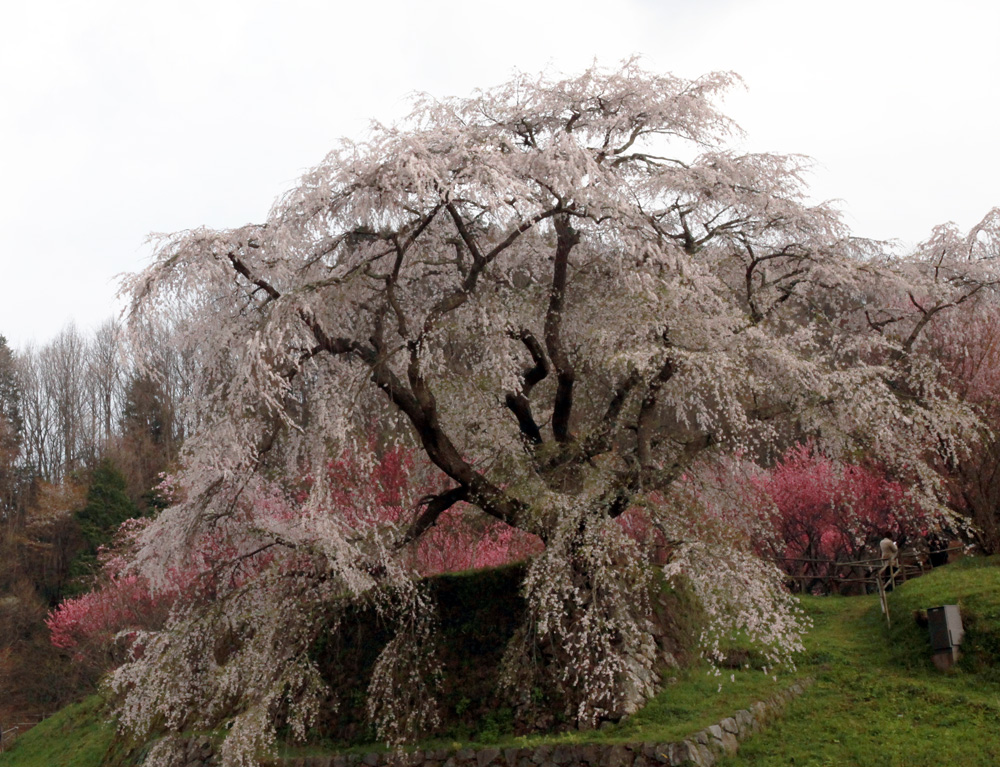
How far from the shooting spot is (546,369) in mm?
10797

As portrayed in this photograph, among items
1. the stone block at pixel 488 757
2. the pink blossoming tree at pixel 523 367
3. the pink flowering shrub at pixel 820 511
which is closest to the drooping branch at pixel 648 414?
the pink blossoming tree at pixel 523 367

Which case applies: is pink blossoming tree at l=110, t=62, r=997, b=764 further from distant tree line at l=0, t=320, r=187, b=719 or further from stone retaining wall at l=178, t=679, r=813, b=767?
distant tree line at l=0, t=320, r=187, b=719

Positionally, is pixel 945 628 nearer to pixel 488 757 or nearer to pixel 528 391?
pixel 488 757

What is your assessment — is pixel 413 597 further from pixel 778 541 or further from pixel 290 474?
pixel 778 541

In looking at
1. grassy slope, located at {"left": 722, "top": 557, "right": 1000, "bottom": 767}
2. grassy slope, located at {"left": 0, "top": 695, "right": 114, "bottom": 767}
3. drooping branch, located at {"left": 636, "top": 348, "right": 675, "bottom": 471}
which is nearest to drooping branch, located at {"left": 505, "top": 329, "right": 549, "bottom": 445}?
drooping branch, located at {"left": 636, "top": 348, "right": 675, "bottom": 471}

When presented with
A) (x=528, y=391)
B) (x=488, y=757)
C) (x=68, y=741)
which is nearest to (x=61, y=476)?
(x=68, y=741)

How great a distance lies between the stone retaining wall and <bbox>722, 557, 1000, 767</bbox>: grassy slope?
143 mm

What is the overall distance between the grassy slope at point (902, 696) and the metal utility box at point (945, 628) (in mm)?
160

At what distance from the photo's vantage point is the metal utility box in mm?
9422

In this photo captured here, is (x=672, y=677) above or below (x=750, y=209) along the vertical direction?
below

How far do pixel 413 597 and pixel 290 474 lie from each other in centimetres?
215

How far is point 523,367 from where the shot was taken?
426 inches

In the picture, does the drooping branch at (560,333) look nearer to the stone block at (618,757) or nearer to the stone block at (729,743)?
the stone block at (618,757)

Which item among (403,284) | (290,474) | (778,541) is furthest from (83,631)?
(778,541)
